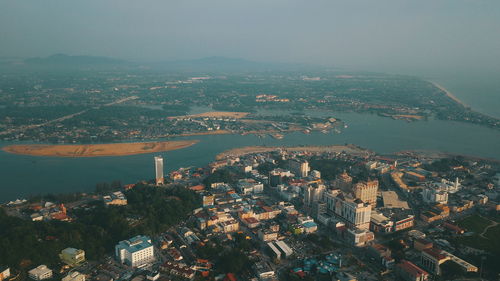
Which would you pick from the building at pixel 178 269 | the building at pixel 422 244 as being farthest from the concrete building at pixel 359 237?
the building at pixel 178 269

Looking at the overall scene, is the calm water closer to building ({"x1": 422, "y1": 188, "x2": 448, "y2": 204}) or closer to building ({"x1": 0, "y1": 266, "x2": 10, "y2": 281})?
building ({"x1": 0, "y1": 266, "x2": 10, "y2": 281})

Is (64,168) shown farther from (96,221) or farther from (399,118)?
(399,118)

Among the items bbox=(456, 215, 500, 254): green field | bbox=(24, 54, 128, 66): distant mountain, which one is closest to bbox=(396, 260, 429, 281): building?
bbox=(456, 215, 500, 254): green field

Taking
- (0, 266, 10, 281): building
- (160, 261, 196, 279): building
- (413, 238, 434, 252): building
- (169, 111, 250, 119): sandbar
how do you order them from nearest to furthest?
(0, 266, 10, 281): building → (160, 261, 196, 279): building → (413, 238, 434, 252): building → (169, 111, 250, 119): sandbar

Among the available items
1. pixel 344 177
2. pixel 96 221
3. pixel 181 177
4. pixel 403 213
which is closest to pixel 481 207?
pixel 403 213

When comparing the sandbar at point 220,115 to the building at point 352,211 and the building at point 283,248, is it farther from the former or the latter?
the building at point 283,248
